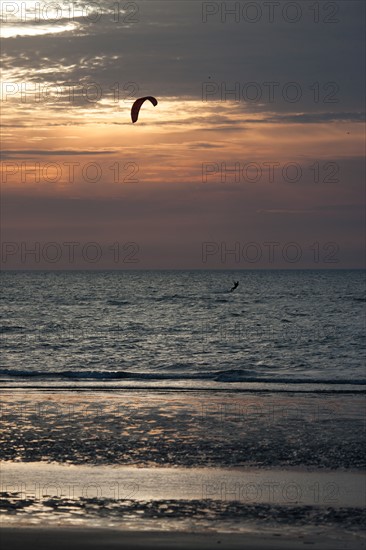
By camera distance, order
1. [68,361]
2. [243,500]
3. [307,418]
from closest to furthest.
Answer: [243,500] < [307,418] < [68,361]

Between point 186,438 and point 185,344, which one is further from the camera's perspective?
point 185,344

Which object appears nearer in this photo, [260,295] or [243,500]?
[243,500]

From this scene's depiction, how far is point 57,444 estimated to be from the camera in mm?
15148

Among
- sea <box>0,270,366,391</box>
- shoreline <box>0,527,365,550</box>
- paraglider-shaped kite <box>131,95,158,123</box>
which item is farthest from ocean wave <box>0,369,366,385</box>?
shoreline <box>0,527,365,550</box>

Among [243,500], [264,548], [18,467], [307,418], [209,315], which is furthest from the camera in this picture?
[209,315]

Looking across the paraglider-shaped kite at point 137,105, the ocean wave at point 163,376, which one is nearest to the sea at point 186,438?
the ocean wave at point 163,376

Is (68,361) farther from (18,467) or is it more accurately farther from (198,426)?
(18,467)

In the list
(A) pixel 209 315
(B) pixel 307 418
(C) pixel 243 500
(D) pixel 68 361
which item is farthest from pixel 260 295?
(C) pixel 243 500

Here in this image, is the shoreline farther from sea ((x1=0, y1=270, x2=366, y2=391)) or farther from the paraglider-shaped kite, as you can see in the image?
the paraglider-shaped kite

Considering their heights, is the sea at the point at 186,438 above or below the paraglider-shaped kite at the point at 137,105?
below

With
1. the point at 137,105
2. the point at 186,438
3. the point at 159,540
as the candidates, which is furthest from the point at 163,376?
the point at 159,540

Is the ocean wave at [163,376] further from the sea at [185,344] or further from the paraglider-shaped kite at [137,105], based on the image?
the paraglider-shaped kite at [137,105]

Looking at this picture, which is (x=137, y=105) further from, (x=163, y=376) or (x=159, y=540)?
(x=159, y=540)

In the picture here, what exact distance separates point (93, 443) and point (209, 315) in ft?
214
